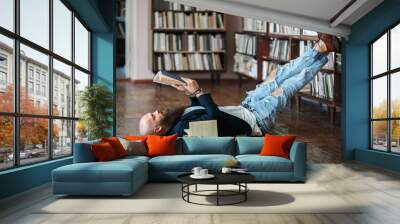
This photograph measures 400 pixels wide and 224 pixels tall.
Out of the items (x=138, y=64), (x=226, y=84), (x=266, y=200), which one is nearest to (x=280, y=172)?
(x=266, y=200)

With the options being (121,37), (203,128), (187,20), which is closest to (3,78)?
(203,128)

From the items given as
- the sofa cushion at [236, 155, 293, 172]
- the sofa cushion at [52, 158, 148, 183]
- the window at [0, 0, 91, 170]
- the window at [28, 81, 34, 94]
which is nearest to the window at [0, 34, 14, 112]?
the window at [0, 0, 91, 170]

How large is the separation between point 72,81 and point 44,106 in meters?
1.49

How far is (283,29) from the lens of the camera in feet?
33.1

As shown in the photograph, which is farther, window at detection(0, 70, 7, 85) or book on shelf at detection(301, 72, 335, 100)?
book on shelf at detection(301, 72, 335, 100)

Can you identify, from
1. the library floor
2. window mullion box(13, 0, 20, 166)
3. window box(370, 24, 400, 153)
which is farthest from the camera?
the library floor

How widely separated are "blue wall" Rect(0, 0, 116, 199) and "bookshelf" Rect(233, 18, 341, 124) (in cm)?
245

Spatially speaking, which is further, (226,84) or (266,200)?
(226,84)

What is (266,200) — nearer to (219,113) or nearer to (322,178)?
(322,178)

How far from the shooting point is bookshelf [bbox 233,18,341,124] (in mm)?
9422

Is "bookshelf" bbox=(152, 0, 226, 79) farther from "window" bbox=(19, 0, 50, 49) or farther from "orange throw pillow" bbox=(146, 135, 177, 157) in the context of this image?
"window" bbox=(19, 0, 50, 49)

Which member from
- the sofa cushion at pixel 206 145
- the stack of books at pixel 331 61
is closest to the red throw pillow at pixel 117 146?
the sofa cushion at pixel 206 145

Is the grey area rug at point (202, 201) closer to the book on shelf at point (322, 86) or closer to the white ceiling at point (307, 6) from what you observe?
the white ceiling at point (307, 6)

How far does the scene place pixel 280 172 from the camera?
688 cm
